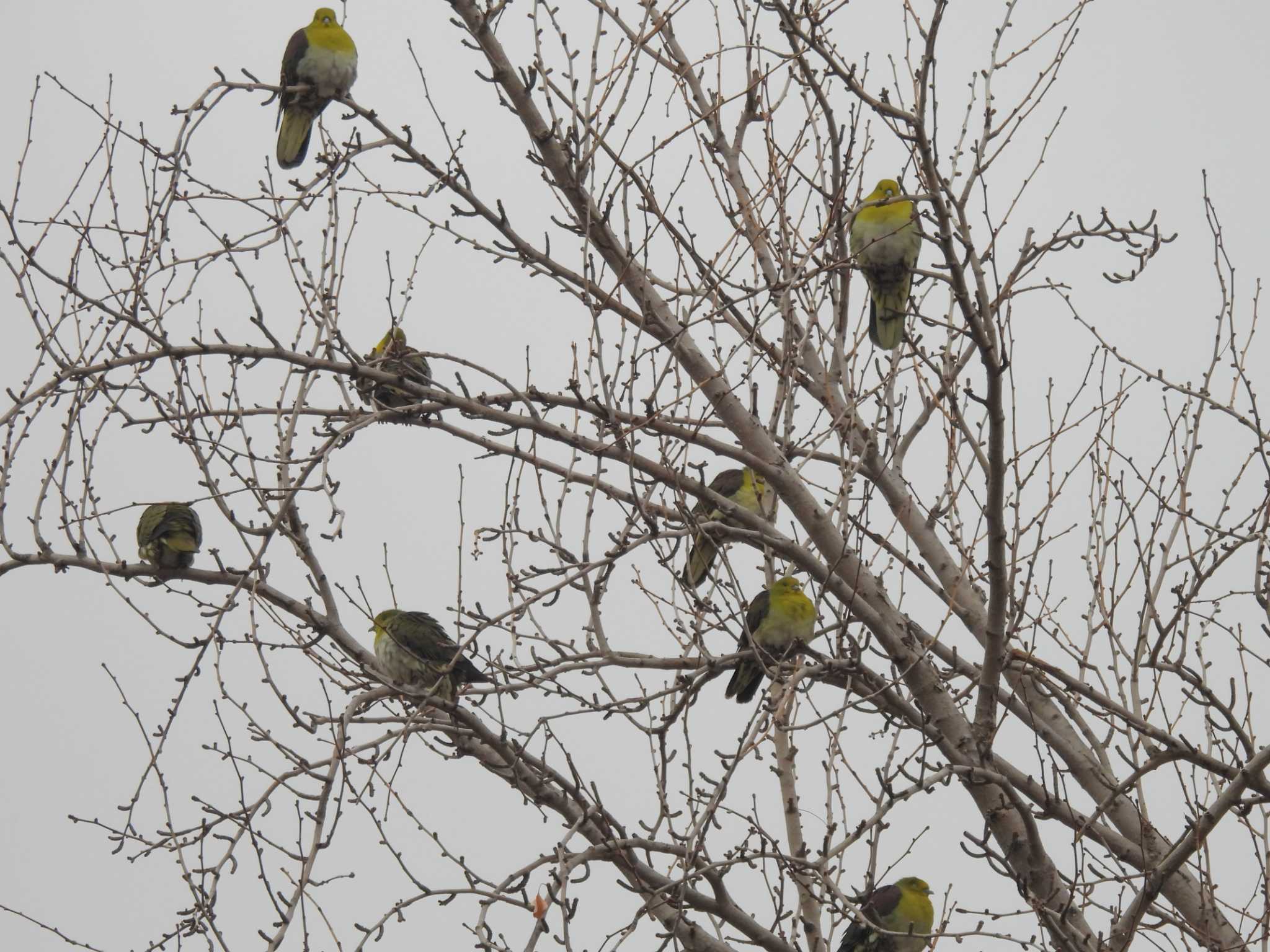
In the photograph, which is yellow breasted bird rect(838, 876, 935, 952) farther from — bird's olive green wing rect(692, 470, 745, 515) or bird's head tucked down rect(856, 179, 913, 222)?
bird's head tucked down rect(856, 179, 913, 222)

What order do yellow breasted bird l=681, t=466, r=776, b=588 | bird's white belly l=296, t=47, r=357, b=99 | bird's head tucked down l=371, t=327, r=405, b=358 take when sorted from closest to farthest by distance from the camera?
bird's head tucked down l=371, t=327, r=405, b=358, yellow breasted bird l=681, t=466, r=776, b=588, bird's white belly l=296, t=47, r=357, b=99

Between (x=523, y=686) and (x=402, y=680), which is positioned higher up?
(x=402, y=680)

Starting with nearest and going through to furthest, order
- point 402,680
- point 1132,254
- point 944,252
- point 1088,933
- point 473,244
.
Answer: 1. point 944,252
2. point 1088,933
3. point 1132,254
4. point 473,244
5. point 402,680

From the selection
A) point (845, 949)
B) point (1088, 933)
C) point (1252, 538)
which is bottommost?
point (1088, 933)

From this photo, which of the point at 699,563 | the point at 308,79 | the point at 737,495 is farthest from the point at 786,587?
the point at 308,79

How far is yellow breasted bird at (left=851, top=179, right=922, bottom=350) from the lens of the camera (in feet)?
18.3

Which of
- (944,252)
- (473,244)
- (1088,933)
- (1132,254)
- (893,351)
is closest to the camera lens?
(944,252)

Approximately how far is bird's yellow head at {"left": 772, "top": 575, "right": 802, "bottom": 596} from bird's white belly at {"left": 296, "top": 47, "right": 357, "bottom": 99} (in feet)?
10.8

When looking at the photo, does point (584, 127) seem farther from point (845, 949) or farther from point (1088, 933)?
point (845, 949)

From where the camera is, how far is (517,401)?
15.3 ft

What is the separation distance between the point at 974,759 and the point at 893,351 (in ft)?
6.33

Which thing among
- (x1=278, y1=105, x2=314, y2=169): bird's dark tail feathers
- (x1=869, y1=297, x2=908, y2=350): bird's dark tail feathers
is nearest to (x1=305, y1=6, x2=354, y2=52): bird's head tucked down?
(x1=278, y1=105, x2=314, y2=169): bird's dark tail feathers

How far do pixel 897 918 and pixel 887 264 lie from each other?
9.66 feet

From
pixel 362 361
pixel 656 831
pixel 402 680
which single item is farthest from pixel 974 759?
pixel 402 680
